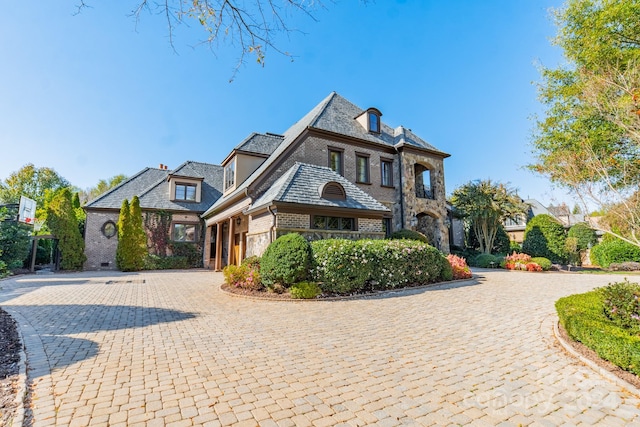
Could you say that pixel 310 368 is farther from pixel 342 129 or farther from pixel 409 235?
pixel 342 129

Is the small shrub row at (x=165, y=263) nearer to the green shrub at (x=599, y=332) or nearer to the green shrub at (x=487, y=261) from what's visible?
the green shrub at (x=487, y=261)

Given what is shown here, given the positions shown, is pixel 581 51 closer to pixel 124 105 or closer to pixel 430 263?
pixel 430 263

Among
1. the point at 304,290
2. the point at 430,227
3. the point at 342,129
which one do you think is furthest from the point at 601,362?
the point at 430,227

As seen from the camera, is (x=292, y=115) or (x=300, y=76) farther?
(x=292, y=115)

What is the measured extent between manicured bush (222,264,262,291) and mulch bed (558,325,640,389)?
7.91m

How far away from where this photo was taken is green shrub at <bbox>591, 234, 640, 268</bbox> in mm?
18719

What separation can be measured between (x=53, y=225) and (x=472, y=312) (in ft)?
76.8

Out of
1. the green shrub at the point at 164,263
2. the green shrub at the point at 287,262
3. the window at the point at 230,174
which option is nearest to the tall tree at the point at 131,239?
the green shrub at the point at 164,263

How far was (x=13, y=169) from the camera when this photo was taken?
37156 millimetres

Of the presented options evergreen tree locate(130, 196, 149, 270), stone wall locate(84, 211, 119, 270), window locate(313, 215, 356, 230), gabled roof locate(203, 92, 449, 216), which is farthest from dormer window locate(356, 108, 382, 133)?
stone wall locate(84, 211, 119, 270)

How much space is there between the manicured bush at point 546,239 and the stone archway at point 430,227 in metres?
8.50

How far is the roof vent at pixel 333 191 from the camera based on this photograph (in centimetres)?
1198

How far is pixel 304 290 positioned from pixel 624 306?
6781 mm

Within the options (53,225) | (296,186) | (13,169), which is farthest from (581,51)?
(13,169)
